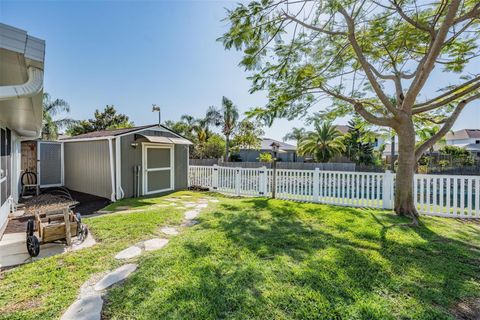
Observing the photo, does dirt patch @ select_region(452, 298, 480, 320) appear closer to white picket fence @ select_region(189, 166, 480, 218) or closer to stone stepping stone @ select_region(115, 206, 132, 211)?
white picket fence @ select_region(189, 166, 480, 218)

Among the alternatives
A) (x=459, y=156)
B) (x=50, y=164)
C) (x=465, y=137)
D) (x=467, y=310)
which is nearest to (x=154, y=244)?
(x=467, y=310)

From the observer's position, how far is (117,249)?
3.46 m

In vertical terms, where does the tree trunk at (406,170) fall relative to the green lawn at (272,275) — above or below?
above

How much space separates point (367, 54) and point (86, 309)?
7.85 meters

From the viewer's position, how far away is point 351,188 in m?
6.88

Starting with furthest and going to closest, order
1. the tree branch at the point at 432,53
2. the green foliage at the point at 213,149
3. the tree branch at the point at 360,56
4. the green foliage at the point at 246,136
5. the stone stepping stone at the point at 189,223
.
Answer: the green foliage at the point at 246,136
the green foliage at the point at 213,149
the tree branch at the point at 360,56
the stone stepping stone at the point at 189,223
the tree branch at the point at 432,53

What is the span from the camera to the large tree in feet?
15.9

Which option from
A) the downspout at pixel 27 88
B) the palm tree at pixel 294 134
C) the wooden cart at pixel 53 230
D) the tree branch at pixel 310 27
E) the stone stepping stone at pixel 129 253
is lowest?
the stone stepping stone at pixel 129 253

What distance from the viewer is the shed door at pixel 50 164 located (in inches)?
395

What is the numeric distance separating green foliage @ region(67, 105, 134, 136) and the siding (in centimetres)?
1344

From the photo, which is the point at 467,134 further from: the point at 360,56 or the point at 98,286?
the point at 98,286

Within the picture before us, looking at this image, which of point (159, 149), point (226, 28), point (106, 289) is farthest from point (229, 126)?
point (106, 289)

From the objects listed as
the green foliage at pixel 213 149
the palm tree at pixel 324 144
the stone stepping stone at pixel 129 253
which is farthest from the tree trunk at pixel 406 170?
the green foliage at pixel 213 149

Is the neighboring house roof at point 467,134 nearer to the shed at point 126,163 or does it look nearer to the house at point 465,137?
the house at point 465,137
